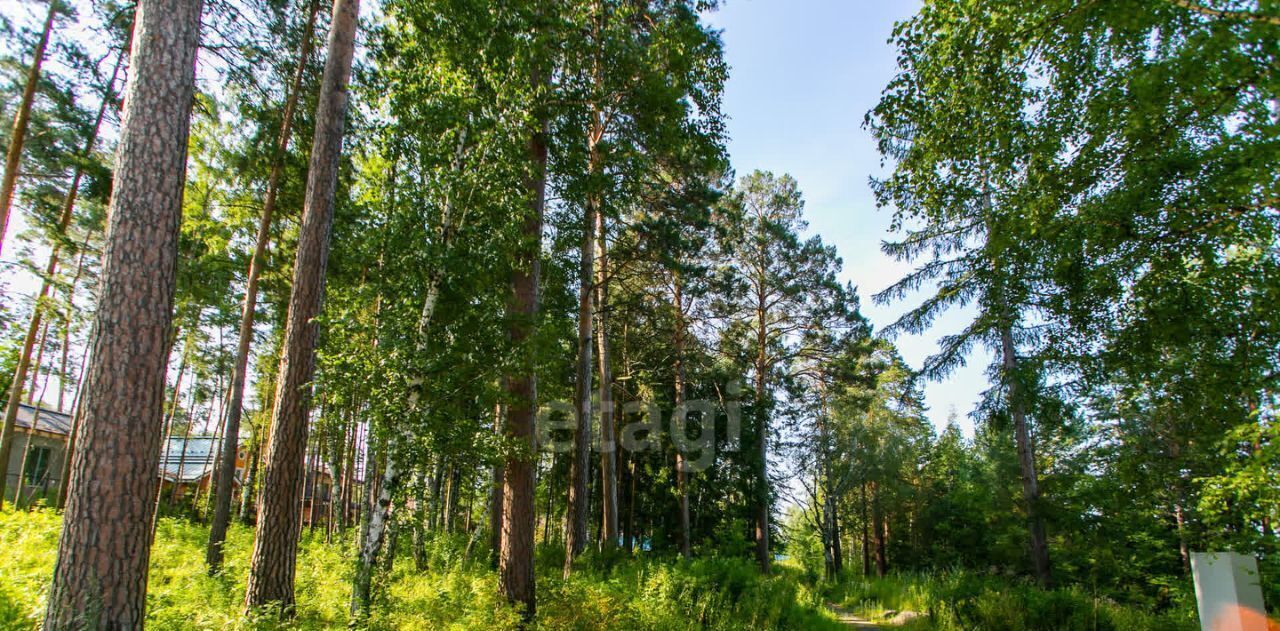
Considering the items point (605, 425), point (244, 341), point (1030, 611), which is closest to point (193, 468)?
point (244, 341)

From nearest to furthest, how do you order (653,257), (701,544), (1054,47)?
(1054,47), (653,257), (701,544)

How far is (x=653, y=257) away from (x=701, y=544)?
1494 centimetres

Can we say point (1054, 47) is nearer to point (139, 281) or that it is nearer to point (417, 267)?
point (417, 267)

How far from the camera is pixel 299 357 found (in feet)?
20.0

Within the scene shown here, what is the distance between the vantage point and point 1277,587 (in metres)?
9.27

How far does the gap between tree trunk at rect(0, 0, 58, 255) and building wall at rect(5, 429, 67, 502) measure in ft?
58.6

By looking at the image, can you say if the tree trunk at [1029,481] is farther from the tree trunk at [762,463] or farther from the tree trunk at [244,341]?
the tree trunk at [244,341]

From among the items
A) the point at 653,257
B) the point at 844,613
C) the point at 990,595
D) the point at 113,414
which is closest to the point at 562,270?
the point at 653,257

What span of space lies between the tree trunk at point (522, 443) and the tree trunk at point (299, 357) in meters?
2.21

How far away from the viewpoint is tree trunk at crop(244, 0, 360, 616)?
222 inches

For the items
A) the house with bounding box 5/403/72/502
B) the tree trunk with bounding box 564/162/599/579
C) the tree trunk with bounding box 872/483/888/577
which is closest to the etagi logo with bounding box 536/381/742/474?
the tree trunk with bounding box 564/162/599/579

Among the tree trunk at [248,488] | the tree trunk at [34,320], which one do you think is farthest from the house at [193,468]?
the tree trunk at [34,320]

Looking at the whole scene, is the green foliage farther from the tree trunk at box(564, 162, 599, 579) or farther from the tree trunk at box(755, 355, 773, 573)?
the tree trunk at box(564, 162, 599, 579)

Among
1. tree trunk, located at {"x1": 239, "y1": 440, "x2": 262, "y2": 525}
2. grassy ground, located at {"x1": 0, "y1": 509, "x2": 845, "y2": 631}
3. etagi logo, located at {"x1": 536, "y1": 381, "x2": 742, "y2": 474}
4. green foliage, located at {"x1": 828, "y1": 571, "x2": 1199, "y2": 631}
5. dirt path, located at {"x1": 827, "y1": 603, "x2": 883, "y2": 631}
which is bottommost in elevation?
dirt path, located at {"x1": 827, "y1": 603, "x2": 883, "y2": 631}
